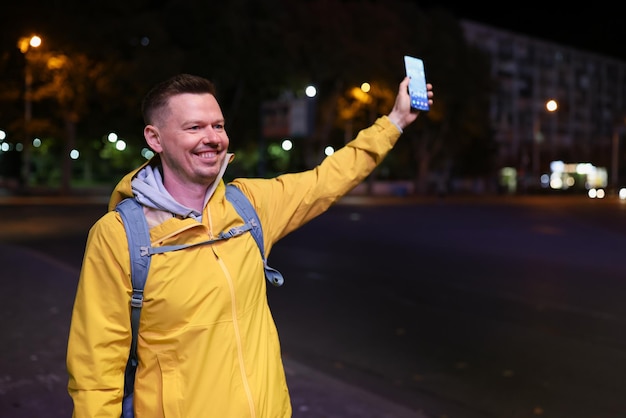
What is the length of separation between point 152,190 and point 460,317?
7.11 m

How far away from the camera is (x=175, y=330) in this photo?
222 centimetres

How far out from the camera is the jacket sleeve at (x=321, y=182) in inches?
106

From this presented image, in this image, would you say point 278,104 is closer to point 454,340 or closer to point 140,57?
point 140,57

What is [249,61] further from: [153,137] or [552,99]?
[552,99]

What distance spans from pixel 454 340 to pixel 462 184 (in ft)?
217

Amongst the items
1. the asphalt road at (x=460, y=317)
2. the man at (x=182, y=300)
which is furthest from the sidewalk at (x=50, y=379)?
the man at (x=182, y=300)

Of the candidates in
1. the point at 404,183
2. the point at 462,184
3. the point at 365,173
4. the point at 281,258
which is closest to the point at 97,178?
the point at 404,183

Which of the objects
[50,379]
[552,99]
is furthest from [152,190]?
[552,99]

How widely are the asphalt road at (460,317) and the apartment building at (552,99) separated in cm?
6704

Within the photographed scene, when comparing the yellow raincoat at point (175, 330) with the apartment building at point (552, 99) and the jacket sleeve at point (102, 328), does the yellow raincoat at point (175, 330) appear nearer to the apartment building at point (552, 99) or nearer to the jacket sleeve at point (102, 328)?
the jacket sleeve at point (102, 328)

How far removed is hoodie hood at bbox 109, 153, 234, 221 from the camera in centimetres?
228

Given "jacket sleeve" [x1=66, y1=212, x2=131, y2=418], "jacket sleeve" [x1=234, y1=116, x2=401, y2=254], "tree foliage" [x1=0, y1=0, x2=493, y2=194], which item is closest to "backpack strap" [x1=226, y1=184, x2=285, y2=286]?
"jacket sleeve" [x1=234, y1=116, x2=401, y2=254]

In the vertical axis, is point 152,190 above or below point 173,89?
below

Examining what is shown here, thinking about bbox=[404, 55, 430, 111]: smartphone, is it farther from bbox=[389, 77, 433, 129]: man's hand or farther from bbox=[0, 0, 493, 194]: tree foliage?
bbox=[0, 0, 493, 194]: tree foliage
